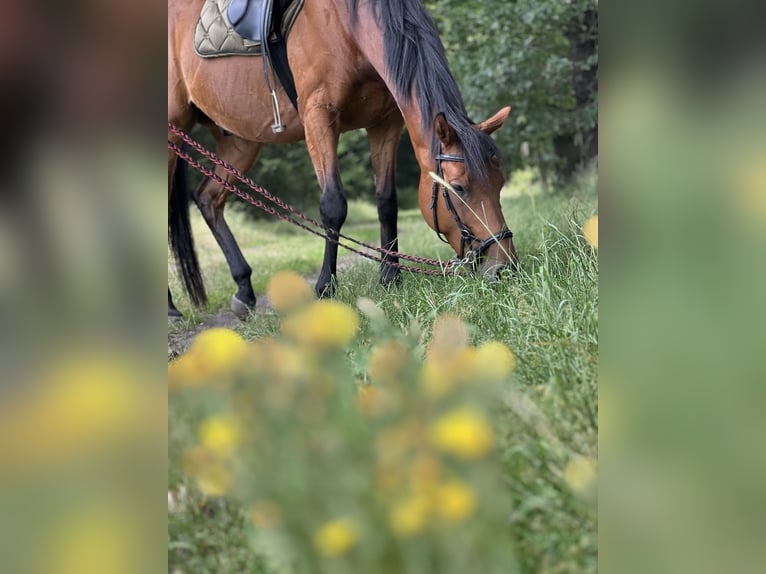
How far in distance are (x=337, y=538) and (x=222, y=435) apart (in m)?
0.20

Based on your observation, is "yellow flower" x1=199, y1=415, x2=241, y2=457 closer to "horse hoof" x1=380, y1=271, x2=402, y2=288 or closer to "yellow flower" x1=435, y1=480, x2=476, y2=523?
"yellow flower" x1=435, y1=480, x2=476, y2=523

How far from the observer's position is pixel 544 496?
2.96 ft

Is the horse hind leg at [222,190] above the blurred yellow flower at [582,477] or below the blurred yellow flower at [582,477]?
below

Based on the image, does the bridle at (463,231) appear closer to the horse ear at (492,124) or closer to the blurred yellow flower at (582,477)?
the horse ear at (492,124)

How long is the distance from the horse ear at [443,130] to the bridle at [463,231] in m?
0.06

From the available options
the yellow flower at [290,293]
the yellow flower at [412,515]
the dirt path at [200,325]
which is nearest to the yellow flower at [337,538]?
the yellow flower at [412,515]

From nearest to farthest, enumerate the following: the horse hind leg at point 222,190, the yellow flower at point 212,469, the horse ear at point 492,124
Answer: the yellow flower at point 212,469, the horse ear at point 492,124, the horse hind leg at point 222,190

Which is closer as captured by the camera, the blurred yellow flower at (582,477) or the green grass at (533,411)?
the blurred yellow flower at (582,477)

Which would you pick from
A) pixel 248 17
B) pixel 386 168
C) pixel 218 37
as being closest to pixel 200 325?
pixel 386 168

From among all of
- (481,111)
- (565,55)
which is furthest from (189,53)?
(565,55)

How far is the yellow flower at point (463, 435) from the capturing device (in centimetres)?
64

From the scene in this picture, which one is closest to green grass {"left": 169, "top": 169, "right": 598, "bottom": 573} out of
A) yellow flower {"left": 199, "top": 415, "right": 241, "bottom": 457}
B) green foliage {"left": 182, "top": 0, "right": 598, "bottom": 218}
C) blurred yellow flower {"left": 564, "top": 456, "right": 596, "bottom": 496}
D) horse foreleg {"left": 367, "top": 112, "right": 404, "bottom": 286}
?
blurred yellow flower {"left": 564, "top": 456, "right": 596, "bottom": 496}
